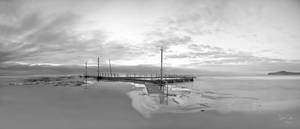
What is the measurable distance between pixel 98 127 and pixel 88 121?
43.4 inches

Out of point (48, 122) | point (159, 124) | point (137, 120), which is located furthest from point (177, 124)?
point (48, 122)

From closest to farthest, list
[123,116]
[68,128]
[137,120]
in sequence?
[68,128], [137,120], [123,116]

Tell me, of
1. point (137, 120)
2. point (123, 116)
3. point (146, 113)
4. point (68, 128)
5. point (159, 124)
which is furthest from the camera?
point (146, 113)

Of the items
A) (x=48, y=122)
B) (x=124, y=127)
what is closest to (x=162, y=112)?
(x=124, y=127)

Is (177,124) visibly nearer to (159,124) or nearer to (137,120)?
(159,124)

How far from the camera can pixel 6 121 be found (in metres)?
8.77

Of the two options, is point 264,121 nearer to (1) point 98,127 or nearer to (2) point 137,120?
(2) point 137,120

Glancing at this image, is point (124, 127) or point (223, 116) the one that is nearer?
point (124, 127)

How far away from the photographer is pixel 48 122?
8469 millimetres

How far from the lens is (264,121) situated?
927 cm

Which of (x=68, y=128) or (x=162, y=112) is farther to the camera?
(x=162, y=112)

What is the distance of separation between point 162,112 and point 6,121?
8.03 metres

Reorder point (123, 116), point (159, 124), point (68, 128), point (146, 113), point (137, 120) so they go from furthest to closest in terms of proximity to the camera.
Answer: point (146, 113)
point (123, 116)
point (137, 120)
point (159, 124)
point (68, 128)

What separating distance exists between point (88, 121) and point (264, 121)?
900 cm
